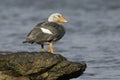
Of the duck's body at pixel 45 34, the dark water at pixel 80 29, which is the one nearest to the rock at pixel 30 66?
the duck's body at pixel 45 34

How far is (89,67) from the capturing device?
15719 millimetres

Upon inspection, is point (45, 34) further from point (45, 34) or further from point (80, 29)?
point (80, 29)

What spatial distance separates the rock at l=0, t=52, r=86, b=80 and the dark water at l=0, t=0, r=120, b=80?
1879mm

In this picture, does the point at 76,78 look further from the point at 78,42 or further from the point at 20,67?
the point at 78,42

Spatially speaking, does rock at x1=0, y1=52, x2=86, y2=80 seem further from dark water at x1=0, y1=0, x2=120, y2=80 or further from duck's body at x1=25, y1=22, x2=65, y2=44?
dark water at x1=0, y1=0, x2=120, y2=80

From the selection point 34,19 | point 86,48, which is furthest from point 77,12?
point 86,48

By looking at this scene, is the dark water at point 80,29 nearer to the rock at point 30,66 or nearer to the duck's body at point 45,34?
the duck's body at point 45,34

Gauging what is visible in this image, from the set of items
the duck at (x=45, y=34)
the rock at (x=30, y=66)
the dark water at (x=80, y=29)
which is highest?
the duck at (x=45, y=34)

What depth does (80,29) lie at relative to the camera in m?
25.0

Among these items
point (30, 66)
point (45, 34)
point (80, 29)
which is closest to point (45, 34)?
point (45, 34)

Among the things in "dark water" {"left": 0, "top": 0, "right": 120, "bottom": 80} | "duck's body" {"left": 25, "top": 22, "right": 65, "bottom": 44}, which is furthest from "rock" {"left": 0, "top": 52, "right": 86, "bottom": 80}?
"dark water" {"left": 0, "top": 0, "right": 120, "bottom": 80}

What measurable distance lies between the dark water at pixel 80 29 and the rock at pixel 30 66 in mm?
1879

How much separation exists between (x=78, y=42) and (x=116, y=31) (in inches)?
129

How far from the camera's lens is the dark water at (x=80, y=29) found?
54.6 ft
